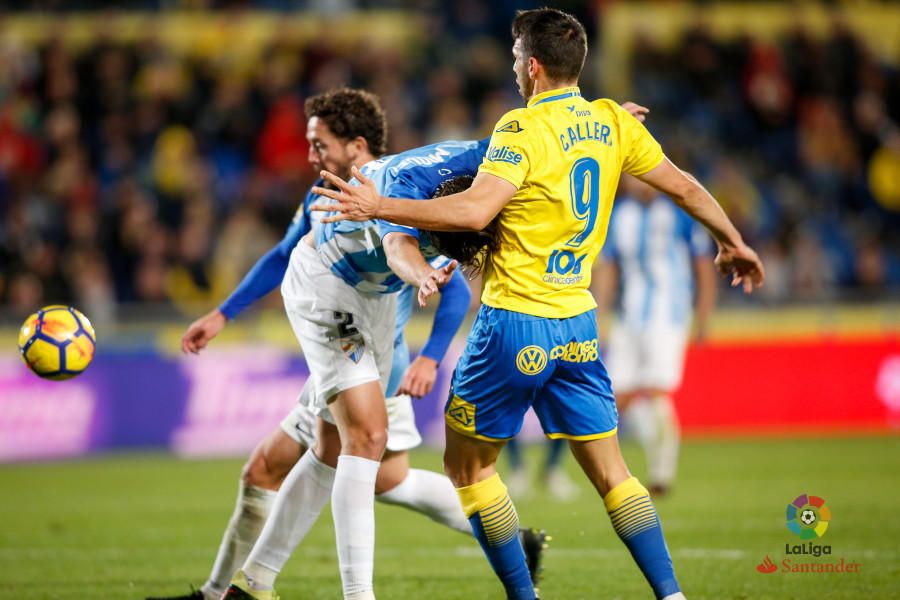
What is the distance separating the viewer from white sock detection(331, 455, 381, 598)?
16.5ft

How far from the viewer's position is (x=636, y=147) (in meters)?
4.86

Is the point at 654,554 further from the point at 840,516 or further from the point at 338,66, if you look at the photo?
the point at 338,66

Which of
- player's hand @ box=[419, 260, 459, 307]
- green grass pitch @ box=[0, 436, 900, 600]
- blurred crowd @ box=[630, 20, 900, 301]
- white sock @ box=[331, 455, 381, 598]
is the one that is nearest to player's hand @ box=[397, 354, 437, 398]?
white sock @ box=[331, 455, 381, 598]

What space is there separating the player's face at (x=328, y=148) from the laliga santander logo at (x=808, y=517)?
3680mm

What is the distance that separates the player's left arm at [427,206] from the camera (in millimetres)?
4383

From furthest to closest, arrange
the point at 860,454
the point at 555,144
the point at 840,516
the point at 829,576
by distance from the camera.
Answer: the point at 860,454 < the point at 840,516 < the point at 829,576 < the point at 555,144

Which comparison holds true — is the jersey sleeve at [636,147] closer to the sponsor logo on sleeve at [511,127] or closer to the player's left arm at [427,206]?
the sponsor logo on sleeve at [511,127]

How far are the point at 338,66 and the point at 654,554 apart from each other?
13.3m

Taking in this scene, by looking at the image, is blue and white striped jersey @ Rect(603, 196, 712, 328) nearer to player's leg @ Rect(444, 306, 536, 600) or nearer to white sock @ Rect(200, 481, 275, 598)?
white sock @ Rect(200, 481, 275, 598)

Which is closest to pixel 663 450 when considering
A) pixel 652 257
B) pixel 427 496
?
pixel 652 257

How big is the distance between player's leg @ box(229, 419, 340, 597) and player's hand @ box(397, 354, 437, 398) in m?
0.63

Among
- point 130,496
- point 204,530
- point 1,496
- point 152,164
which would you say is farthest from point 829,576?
point 152,164

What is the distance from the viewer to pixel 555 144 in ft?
15.2

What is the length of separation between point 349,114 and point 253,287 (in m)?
0.96
